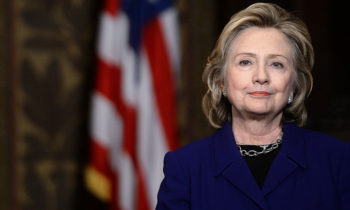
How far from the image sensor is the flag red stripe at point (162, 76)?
3.71m

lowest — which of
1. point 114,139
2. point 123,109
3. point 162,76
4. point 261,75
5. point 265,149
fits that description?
point 114,139

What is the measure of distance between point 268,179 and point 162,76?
82.2 inches

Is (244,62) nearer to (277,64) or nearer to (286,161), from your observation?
(277,64)

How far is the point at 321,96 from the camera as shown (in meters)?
3.79

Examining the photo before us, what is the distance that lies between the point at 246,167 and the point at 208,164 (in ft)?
0.37

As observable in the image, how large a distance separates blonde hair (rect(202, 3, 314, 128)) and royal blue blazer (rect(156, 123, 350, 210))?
0.48 ft

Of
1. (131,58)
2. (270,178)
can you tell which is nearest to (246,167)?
(270,178)

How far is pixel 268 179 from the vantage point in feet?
5.64

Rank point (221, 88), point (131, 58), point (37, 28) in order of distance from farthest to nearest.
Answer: point (37, 28) < point (131, 58) < point (221, 88)

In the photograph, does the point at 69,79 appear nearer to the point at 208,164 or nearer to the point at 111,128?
the point at 111,128

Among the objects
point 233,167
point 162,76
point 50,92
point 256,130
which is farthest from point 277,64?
point 50,92

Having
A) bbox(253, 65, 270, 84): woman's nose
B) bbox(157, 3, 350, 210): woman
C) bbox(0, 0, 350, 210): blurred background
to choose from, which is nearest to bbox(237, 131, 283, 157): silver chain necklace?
bbox(157, 3, 350, 210): woman

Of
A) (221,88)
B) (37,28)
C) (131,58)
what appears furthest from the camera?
(37,28)

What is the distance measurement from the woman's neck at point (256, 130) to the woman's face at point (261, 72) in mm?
44
